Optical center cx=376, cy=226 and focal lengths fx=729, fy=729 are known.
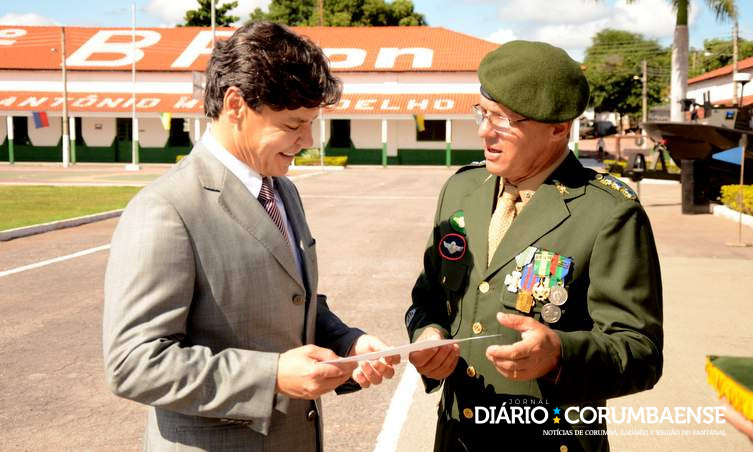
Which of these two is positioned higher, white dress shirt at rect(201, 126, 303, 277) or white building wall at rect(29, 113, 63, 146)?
white building wall at rect(29, 113, 63, 146)

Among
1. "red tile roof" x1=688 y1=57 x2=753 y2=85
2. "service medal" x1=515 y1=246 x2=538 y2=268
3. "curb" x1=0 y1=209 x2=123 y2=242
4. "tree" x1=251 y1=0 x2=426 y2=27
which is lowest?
"curb" x1=0 y1=209 x2=123 y2=242

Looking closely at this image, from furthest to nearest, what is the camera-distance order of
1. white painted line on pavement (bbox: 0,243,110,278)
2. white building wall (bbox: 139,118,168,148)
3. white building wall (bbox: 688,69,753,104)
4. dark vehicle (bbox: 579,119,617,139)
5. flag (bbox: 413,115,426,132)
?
1. dark vehicle (bbox: 579,119,617,139)
2. white building wall (bbox: 139,118,168,148)
3. flag (bbox: 413,115,426,132)
4. white building wall (bbox: 688,69,753,104)
5. white painted line on pavement (bbox: 0,243,110,278)

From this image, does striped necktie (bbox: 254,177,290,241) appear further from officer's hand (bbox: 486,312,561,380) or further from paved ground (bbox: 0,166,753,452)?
paved ground (bbox: 0,166,753,452)

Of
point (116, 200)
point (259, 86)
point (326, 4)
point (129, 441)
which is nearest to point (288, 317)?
point (259, 86)

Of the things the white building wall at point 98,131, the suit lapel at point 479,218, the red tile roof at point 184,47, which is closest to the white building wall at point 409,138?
the red tile roof at point 184,47

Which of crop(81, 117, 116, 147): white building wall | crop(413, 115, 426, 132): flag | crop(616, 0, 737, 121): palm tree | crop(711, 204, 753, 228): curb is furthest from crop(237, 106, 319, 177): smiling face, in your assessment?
crop(81, 117, 116, 147): white building wall

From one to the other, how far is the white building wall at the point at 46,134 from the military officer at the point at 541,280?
47567 millimetres

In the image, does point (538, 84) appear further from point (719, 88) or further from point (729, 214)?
point (719, 88)

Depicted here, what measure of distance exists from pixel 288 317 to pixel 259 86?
0.64m

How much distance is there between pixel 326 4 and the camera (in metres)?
65.4

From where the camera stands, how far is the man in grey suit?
5.85ft

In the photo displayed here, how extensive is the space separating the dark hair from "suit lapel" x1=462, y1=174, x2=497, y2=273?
28.7 inches

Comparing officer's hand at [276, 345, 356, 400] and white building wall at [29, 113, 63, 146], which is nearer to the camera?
officer's hand at [276, 345, 356, 400]

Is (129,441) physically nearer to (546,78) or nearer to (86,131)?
(546,78)
